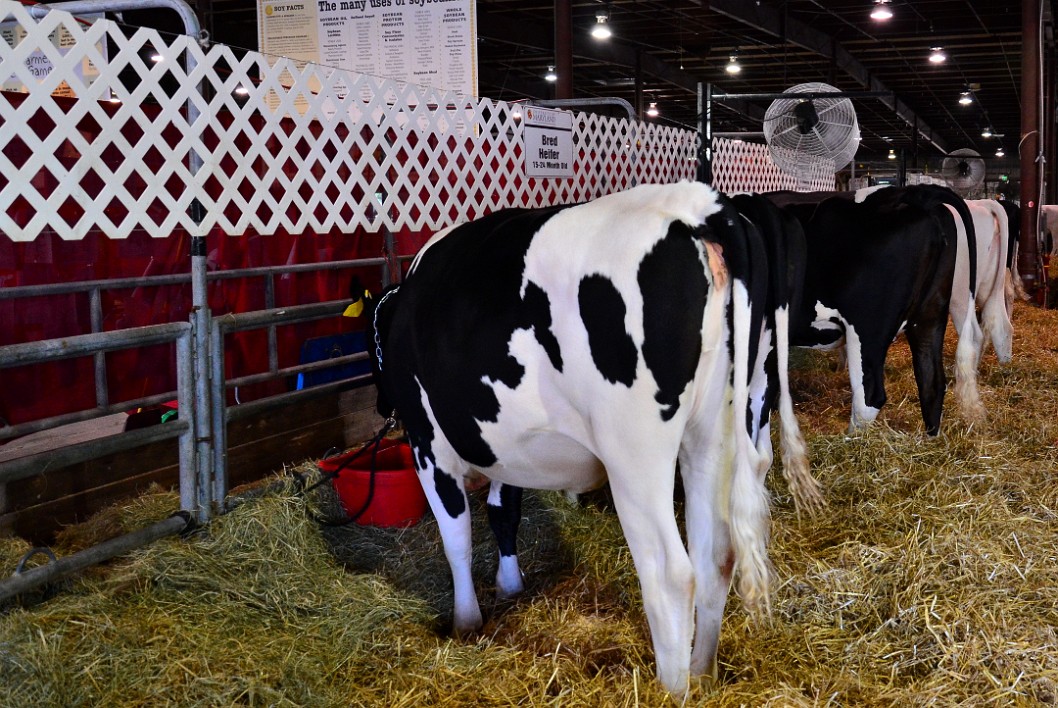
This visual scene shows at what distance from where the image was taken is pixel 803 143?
9.52 m

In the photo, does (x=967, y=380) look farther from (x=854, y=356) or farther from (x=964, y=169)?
(x=964, y=169)

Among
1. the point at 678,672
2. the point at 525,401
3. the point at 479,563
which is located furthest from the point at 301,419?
the point at 678,672

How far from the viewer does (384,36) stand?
704cm

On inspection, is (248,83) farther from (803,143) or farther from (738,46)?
(738,46)

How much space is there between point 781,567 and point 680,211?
1491mm

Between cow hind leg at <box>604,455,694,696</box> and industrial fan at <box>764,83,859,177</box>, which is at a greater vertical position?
industrial fan at <box>764,83,859,177</box>

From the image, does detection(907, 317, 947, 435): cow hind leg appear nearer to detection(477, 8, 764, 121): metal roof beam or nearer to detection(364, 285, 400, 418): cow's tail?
detection(364, 285, 400, 418): cow's tail

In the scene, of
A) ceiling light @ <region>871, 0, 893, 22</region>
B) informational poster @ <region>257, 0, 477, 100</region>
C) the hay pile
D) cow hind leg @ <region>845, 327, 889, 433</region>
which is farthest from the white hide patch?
ceiling light @ <region>871, 0, 893, 22</region>

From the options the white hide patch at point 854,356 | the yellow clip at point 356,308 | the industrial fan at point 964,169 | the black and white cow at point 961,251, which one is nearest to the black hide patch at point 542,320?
the yellow clip at point 356,308

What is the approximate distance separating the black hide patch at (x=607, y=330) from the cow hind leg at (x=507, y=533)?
109 cm

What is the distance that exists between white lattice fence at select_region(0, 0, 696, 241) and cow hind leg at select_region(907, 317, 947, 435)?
257 centimetres

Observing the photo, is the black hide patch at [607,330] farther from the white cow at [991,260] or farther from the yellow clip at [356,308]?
the white cow at [991,260]

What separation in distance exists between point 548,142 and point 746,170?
16.7ft

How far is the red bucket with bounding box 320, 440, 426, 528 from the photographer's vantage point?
157 inches
